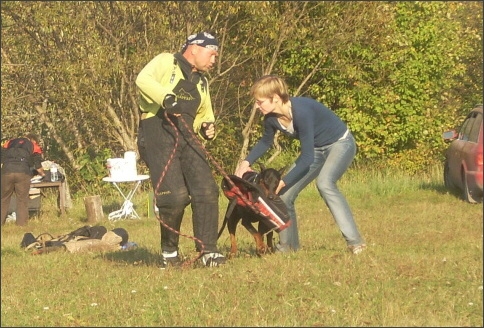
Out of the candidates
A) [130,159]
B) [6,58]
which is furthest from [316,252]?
[6,58]

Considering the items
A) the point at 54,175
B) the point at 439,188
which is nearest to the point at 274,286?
the point at 439,188

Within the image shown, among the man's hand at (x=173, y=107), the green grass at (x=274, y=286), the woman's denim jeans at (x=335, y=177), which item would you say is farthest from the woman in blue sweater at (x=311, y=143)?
the man's hand at (x=173, y=107)

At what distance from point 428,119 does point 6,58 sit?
11.0 m

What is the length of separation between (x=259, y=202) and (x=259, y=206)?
4 centimetres

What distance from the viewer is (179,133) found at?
8352 mm

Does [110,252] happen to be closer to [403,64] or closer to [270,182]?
[270,182]

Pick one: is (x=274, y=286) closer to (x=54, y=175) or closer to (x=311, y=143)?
(x=311, y=143)

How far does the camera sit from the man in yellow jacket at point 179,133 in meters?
8.33

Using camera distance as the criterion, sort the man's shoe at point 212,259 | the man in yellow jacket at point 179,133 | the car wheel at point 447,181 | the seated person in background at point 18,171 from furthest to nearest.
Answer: the car wheel at point 447,181 < the seated person in background at point 18,171 < the man's shoe at point 212,259 < the man in yellow jacket at point 179,133

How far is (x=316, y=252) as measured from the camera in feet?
29.3

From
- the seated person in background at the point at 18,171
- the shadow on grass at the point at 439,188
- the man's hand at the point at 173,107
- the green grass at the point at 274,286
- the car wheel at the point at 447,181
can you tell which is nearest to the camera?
the green grass at the point at 274,286

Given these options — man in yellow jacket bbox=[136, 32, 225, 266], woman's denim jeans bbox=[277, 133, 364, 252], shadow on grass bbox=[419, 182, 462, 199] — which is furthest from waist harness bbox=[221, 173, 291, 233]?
shadow on grass bbox=[419, 182, 462, 199]

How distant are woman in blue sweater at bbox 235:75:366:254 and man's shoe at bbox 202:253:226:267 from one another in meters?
0.79

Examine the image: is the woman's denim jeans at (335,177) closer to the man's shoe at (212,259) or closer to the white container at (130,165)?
the man's shoe at (212,259)
